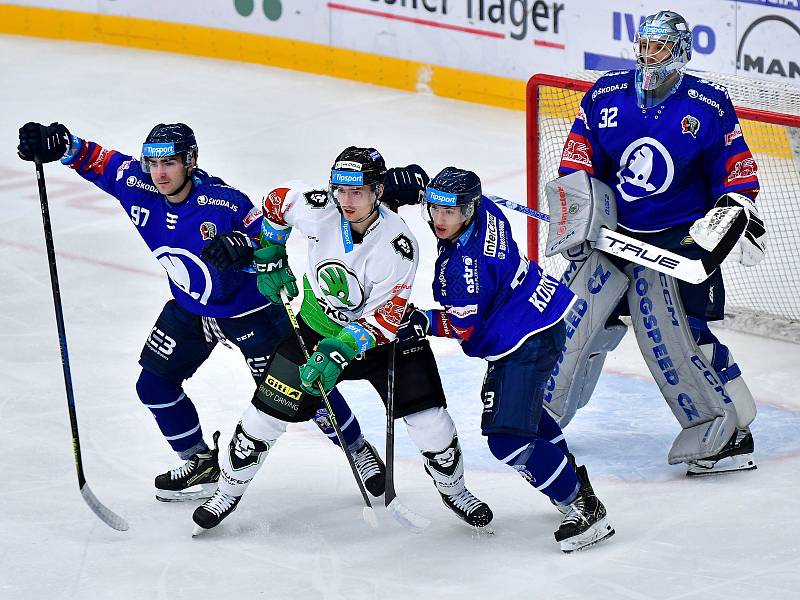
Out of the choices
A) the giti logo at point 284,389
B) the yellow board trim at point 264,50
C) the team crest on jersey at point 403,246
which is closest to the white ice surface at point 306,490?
the giti logo at point 284,389

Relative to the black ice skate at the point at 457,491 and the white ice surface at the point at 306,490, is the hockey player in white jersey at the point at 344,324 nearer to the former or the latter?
the black ice skate at the point at 457,491

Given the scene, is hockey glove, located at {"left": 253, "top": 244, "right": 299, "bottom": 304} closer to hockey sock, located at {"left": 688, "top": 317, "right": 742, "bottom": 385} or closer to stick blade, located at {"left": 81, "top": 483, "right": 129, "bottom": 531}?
stick blade, located at {"left": 81, "top": 483, "right": 129, "bottom": 531}

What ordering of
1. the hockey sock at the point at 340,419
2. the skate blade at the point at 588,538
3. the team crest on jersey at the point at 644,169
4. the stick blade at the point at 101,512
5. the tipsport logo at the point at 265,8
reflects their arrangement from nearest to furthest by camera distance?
the skate blade at the point at 588,538 → the stick blade at the point at 101,512 → the hockey sock at the point at 340,419 → the team crest on jersey at the point at 644,169 → the tipsport logo at the point at 265,8

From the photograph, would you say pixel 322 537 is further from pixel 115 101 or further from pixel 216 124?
pixel 115 101

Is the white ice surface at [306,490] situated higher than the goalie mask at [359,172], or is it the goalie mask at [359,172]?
the goalie mask at [359,172]

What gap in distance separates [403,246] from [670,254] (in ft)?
3.29

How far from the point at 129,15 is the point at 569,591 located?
809cm

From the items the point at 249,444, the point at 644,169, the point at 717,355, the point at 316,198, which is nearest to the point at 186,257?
the point at 316,198

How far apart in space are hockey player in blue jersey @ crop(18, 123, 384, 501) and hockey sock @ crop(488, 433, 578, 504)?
62 centimetres

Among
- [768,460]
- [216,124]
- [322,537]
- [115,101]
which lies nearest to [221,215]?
[322,537]

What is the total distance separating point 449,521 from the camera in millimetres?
4457

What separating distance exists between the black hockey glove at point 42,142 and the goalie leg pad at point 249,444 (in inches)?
38.6

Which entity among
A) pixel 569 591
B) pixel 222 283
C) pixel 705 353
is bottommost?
pixel 569 591

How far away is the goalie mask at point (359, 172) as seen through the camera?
155 inches
